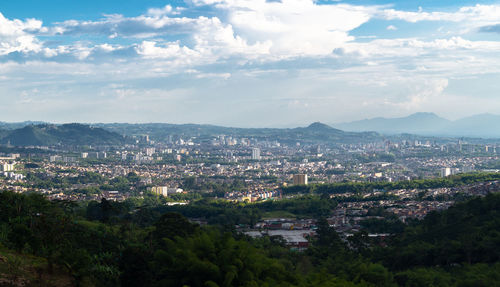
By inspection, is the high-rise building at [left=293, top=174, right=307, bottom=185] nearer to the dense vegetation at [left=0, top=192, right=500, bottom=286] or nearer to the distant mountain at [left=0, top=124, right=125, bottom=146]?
the dense vegetation at [left=0, top=192, right=500, bottom=286]

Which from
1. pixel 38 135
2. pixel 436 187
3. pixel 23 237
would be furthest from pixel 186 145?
pixel 23 237

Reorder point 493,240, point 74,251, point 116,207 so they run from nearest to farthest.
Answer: point 74,251
point 493,240
point 116,207

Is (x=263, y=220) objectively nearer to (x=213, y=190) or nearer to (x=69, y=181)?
(x=213, y=190)

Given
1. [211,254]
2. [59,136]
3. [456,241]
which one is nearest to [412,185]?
[456,241]

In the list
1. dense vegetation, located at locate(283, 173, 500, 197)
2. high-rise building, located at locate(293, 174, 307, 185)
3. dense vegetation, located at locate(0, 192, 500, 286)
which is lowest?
high-rise building, located at locate(293, 174, 307, 185)

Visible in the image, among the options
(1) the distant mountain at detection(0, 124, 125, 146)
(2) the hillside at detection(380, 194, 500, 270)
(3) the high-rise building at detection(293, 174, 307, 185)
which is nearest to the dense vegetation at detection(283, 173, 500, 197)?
(3) the high-rise building at detection(293, 174, 307, 185)

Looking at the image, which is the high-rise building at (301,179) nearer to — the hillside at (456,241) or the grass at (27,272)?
the hillside at (456,241)
